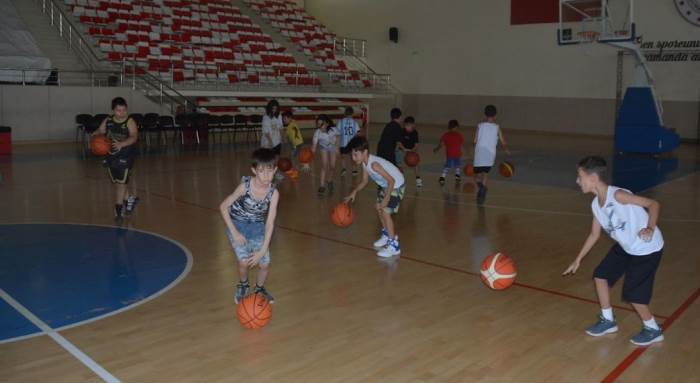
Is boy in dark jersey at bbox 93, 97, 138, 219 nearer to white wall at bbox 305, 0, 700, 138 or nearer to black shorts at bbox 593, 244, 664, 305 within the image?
black shorts at bbox 593, 244, 664, 305

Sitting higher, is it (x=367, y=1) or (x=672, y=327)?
(x=367, y=1)

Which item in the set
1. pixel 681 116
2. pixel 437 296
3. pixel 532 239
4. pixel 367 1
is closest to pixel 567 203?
pixel 532 239

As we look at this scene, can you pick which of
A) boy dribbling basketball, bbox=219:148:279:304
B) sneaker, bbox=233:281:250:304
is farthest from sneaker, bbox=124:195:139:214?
boy dribbling basketball, bbox=219:148:279:304

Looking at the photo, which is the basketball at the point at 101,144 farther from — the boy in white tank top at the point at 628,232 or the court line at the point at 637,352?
the court line at the point at 637,352

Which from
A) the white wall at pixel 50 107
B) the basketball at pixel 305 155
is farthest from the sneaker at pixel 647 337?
the white wall at pixel 50 107

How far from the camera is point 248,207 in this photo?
5.05 m

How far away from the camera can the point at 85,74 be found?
20.6 m

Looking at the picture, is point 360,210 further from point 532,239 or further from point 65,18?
point 65,18

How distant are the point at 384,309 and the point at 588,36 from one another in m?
15.9

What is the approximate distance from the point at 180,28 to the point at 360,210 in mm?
17705

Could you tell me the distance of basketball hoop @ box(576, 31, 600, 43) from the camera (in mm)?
18589

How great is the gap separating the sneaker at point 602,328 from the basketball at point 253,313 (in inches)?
96.7

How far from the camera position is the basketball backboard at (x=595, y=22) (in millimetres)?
18234

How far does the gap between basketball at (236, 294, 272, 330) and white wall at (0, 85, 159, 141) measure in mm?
16157
